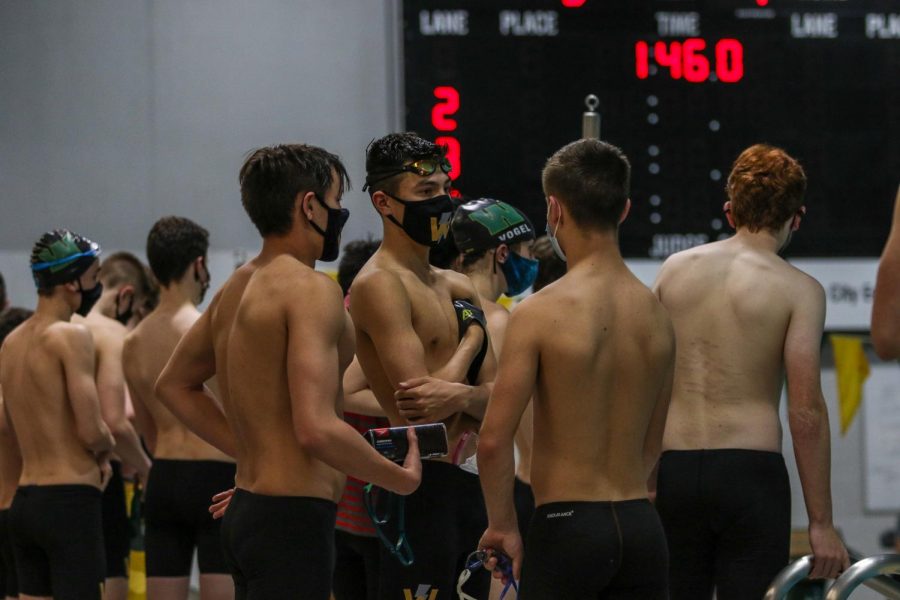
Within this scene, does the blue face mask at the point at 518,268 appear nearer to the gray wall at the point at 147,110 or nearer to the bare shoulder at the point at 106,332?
the bare shoulder at the point at 106,332

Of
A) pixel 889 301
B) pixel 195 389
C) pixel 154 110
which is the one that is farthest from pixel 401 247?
pixel 154 110

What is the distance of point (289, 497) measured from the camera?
2.88 m

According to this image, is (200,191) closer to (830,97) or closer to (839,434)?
(830,97)

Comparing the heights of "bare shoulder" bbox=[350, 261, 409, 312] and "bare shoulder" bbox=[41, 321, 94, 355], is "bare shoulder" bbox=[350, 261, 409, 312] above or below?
above

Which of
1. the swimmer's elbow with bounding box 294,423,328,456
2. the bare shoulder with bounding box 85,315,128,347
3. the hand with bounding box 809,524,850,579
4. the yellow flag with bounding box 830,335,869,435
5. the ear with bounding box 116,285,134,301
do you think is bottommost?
the yellow flag with bounding box 830,335,869,435

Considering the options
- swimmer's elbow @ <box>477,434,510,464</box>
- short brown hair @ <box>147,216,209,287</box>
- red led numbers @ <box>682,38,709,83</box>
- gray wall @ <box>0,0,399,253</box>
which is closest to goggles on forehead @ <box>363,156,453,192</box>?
swimmer's elbow @ <box>477,434,510,464</box>

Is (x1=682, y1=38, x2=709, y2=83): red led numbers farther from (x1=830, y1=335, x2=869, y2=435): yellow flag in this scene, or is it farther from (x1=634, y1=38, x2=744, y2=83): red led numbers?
(x1=830, y1=335, x2=869, y2=435): yellow flag

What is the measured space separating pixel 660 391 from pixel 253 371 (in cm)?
90

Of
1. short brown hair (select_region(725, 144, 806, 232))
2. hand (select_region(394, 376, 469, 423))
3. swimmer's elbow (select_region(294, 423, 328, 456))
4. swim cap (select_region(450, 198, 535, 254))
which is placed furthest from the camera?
swim cap (select_region(450, 198, 535, 254))

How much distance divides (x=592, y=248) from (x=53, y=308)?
2813 millimetres

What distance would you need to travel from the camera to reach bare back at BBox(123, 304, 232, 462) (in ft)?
17.4

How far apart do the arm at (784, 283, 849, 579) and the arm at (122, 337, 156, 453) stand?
2819 mm

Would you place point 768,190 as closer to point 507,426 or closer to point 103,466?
point 507,426

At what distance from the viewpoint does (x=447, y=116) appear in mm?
7316
